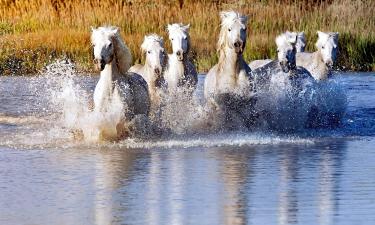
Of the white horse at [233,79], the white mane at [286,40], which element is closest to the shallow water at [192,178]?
the white horse at [233,79]

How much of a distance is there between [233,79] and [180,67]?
1752 mm

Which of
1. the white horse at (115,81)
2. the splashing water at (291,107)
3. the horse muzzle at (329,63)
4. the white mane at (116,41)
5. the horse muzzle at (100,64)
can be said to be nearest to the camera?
the horse muzzle at (100,64)

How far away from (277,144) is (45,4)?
67.4ft

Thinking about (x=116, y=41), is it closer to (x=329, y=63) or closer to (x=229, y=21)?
(x=229, y=21)

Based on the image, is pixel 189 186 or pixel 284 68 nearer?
pixel 189 186

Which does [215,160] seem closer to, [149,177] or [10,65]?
[149,177]

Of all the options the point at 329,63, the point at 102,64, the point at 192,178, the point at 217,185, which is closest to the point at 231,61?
the point at 102,64

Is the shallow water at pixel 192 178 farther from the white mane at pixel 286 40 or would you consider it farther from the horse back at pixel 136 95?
the white mane at pixel 286 40

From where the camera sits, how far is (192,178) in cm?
1120

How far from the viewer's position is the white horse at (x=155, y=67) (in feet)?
55.1

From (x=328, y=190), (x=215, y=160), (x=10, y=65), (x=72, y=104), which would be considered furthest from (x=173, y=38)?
(x=10, y=65)

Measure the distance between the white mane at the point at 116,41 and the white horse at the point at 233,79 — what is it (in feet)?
4.37

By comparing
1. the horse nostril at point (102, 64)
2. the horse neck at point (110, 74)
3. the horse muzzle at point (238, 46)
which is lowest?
the horse neck at point (110, 74)

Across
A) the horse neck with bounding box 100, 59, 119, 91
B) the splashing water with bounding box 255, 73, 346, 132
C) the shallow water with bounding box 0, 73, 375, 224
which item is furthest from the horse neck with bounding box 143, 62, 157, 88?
the horse neck with bounding box 100, 59, 119, 91
